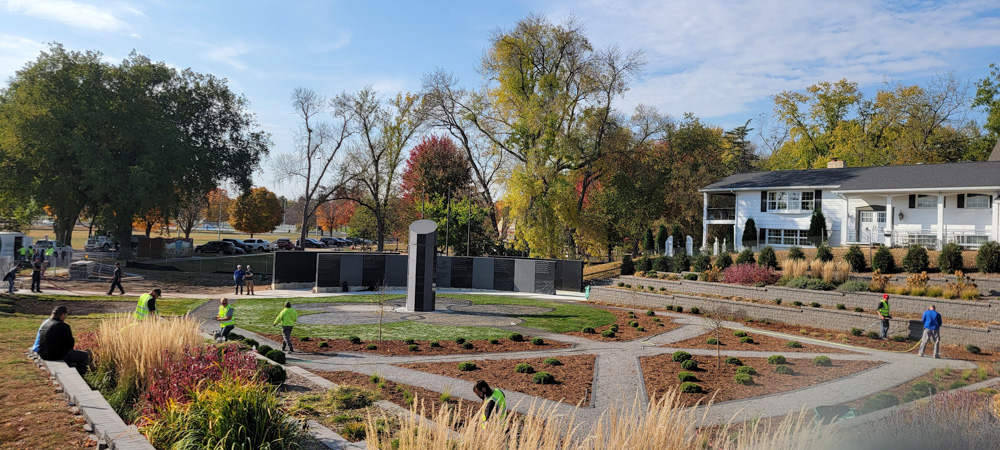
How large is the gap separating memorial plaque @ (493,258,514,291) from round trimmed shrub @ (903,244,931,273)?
1981cm

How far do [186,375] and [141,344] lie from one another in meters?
1.94

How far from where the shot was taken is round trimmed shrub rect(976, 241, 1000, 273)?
927 inches

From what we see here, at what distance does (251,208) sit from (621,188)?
161 ft

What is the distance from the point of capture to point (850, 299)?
23156 mm

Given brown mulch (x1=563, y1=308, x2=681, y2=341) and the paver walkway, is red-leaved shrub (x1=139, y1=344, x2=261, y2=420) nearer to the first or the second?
the paver walkway

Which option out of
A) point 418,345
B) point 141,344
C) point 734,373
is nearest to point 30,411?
point 141,344

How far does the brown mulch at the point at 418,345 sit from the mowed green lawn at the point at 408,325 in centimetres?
92

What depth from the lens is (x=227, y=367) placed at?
336 inches

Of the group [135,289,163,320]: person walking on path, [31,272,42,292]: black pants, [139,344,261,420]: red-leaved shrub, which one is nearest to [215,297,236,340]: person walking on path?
[135,289,163,320]: person walking on path

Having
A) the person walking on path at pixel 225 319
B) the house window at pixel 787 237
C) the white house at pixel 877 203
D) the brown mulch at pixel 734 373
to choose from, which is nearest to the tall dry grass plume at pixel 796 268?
the white house at pixel 877 203

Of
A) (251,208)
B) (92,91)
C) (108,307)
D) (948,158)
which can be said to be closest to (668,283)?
(108,307)

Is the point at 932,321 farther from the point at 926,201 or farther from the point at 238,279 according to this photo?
the point at 238,279

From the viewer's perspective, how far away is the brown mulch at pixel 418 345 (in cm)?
1645

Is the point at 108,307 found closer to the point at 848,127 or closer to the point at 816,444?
the point at 816,444
